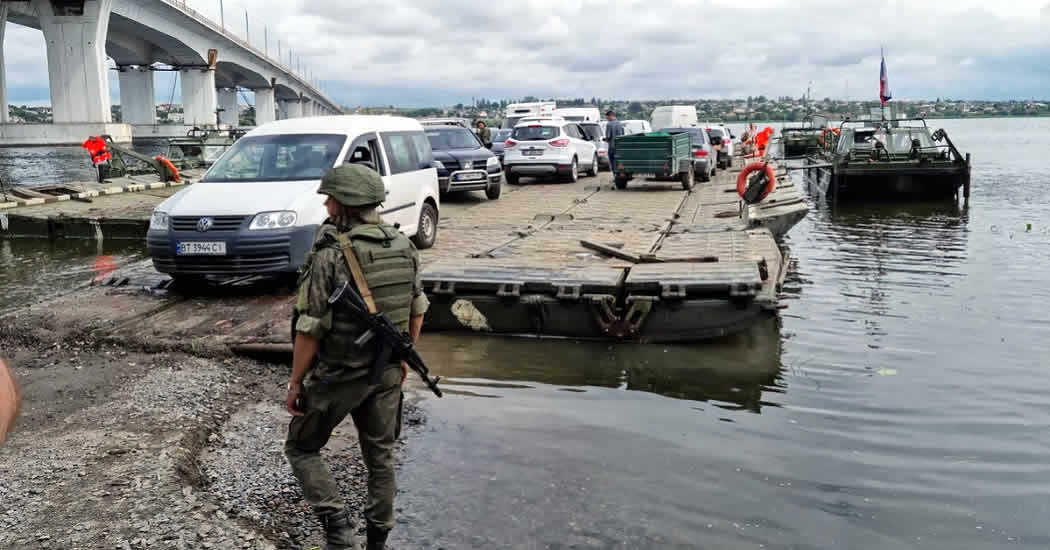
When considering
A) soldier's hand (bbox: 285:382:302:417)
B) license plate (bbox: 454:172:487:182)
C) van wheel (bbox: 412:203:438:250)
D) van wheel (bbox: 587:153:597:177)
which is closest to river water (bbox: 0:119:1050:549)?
soldier's hand (bbox: 285:382:302:417)

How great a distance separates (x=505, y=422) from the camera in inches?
263

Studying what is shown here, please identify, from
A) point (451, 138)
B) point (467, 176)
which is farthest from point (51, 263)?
point (451, 138)

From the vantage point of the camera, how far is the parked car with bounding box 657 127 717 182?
2414cm

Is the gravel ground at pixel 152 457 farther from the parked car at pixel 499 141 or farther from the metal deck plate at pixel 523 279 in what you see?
the parked car at pixel 499 141

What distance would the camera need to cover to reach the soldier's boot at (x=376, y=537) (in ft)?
14.1

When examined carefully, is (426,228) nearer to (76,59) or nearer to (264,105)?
(76,59)

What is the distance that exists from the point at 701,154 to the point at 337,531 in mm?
21468

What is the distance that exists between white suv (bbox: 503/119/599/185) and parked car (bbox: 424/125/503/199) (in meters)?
3.97

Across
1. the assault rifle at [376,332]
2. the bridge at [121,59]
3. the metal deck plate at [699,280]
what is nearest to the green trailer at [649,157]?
the metal deck plate at [699,280]

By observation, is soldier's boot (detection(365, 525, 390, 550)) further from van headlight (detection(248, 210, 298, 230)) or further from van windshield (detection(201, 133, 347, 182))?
van windshield (detection(201, 133, 347, 182))

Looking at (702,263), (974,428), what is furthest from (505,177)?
(974,428)

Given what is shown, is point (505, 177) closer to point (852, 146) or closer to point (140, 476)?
point (852, 146)

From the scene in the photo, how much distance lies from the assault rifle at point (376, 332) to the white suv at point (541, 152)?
19.6 metres

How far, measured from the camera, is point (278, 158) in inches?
407
